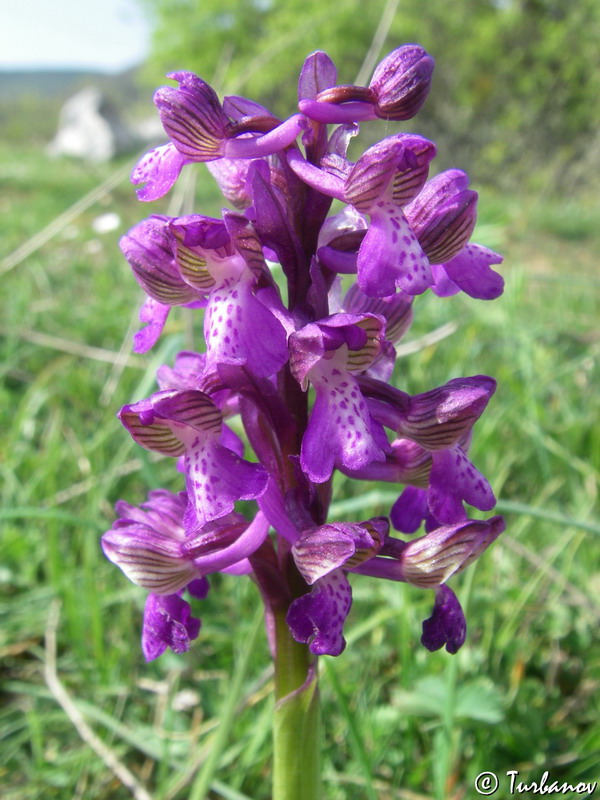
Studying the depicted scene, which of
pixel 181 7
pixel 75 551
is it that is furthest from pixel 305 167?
pixel 181 7

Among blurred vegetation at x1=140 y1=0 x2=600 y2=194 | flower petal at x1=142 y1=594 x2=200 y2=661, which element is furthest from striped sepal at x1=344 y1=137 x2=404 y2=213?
blurred vegetation at x1=140 y1=0 x2=600 y2=194

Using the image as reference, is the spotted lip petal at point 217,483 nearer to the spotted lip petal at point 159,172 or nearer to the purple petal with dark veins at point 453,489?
the purple petal with dark veins at point 453,489

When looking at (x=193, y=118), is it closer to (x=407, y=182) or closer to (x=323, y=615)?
(x=407, y=182)

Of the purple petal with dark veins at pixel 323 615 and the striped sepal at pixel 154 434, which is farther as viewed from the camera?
the striped sepal at pixel 154 434

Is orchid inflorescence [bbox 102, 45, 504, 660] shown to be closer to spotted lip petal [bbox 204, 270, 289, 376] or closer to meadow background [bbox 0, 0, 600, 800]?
spotted lip petal [bbox 204, 270, 289, 376]

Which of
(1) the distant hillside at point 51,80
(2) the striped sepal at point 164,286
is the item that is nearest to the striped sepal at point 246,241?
(2) the striped sepal at point 164,286

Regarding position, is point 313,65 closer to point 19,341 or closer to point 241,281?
point 241,281
